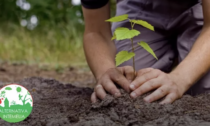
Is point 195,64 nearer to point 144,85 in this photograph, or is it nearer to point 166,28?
point 144,85

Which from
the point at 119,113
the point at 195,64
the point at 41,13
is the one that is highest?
the point at 41,13

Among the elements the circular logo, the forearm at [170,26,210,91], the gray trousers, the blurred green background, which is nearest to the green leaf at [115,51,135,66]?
the forearm at [170,26,210,91]

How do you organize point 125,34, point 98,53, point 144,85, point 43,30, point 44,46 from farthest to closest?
1. point 43,30
2. point 44,46
3. point 98,53
4. point 144,85
5. point 125,34

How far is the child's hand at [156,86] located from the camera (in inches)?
57.4

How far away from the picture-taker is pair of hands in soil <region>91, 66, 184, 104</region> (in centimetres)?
147

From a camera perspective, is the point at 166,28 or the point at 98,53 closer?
the point at 98,53

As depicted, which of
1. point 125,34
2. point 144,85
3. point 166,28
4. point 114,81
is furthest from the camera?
point 166,28

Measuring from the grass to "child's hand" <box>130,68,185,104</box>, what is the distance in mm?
2130

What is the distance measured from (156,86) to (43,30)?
11.6 ft

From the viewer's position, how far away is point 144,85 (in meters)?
1.48

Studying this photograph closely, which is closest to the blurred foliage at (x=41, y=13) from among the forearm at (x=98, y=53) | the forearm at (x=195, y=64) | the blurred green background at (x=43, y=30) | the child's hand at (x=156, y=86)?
the blurred green background at (x=43, y=30)

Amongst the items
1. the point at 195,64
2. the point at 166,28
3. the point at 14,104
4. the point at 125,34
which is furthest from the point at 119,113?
the point at 166,28

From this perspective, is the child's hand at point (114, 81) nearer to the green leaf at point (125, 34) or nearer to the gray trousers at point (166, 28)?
the green leaf at point (125, 34)

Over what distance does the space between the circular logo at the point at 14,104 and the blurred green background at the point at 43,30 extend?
8.42 ft
